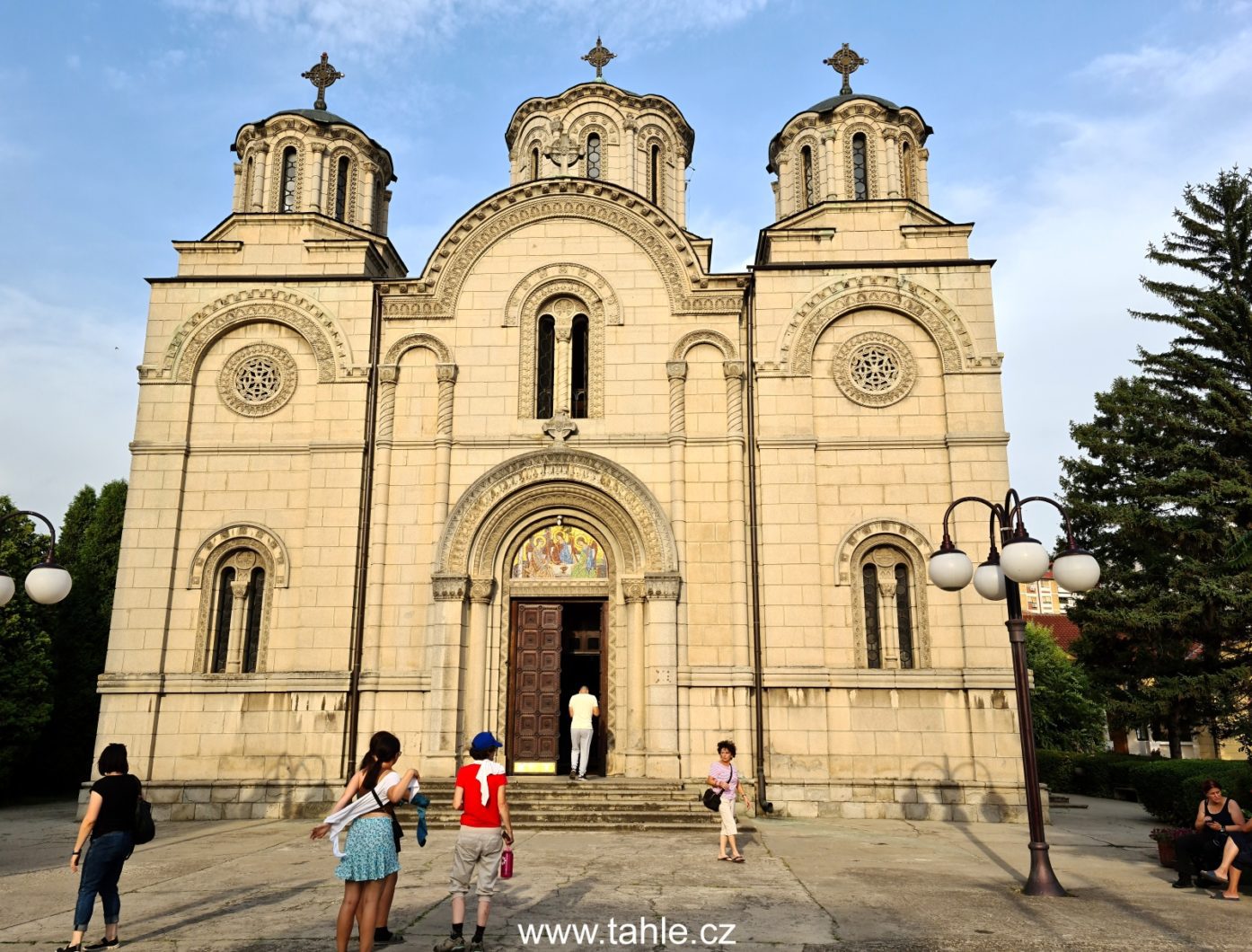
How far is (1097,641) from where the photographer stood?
77.2 ft

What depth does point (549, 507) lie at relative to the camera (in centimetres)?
1889

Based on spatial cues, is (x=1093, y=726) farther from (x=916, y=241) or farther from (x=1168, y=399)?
(x=916, y=241)

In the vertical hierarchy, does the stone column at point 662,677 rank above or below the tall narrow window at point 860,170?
below

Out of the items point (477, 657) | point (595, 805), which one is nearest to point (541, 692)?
point (477, 657)

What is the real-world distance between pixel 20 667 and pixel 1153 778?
2358cm

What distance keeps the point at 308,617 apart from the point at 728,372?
9359 millimetres

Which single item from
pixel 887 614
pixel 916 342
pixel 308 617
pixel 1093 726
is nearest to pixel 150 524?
pixel 308 617

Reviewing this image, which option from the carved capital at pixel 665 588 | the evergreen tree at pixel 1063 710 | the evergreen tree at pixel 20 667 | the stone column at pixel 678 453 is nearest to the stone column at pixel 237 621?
the evergreen tree at pixel 20 667

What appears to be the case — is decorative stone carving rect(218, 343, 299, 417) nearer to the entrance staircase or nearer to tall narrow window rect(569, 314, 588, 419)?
tall narrow window rect(569, 314, 588, 419)

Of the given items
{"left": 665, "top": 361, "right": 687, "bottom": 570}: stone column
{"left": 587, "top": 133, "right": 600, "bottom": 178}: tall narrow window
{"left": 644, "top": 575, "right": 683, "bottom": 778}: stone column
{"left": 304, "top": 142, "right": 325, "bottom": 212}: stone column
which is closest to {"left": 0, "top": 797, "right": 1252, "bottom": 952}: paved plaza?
{"left": 644, "top": 575, "right": 683, "bottom": 778}: stone column

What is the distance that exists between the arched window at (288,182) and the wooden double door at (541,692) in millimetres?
10904

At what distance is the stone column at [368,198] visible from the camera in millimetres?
22859

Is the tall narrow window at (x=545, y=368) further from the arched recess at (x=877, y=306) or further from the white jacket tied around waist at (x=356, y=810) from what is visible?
the white jacket tied around waist at (x=356, y=810)

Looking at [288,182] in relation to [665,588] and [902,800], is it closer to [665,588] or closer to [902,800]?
[665,588]
